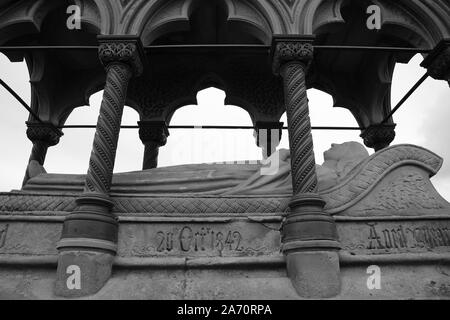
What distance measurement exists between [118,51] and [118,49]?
3 centimetres

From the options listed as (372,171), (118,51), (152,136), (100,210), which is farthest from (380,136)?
(100,210)

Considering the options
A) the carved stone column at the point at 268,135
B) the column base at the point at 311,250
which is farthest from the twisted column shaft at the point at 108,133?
the carved stone column at the point at 268,135

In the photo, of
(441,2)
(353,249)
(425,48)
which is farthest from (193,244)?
(441,2)

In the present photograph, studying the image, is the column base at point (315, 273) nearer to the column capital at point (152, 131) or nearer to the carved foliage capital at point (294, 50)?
the carved foliage capital at point (294, 50)

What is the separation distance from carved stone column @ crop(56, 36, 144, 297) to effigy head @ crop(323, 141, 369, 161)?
324 cm

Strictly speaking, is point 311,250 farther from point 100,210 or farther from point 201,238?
point 100,210

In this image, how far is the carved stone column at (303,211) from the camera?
12.5 feet

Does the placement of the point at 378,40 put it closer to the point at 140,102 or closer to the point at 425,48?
the point at 425,48

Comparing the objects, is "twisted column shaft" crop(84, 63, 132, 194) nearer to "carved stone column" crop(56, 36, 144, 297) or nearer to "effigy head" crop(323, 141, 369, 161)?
"carved stone column" crop(56, 36, 144, 297)

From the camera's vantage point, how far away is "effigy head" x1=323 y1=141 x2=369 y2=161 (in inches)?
212

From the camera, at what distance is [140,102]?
28.2 feet

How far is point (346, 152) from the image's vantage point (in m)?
5.49

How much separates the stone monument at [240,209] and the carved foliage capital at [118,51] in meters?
0.02
